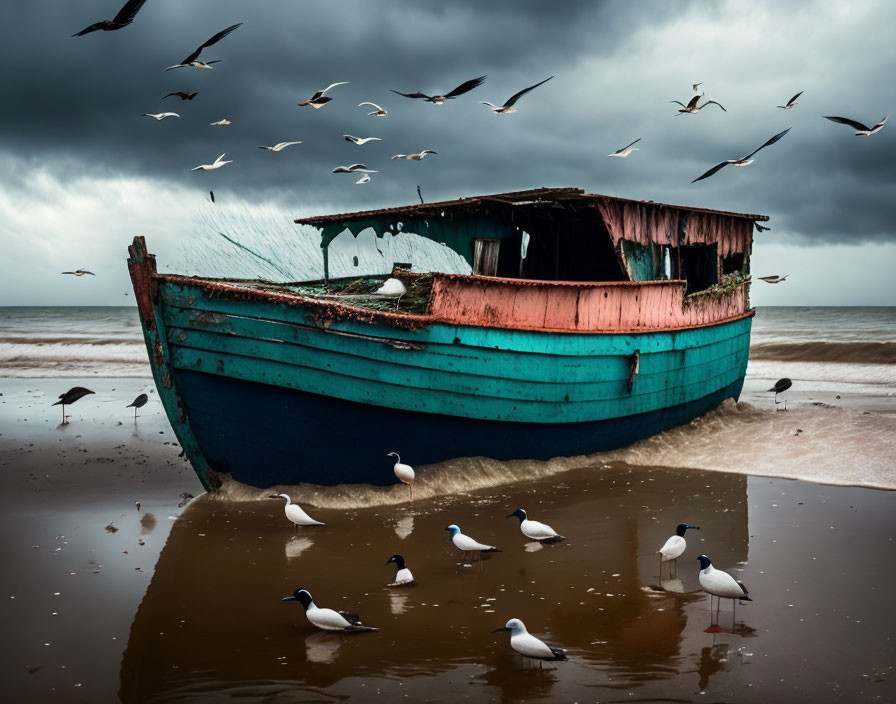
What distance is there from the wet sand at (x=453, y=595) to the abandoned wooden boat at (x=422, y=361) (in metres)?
0.64

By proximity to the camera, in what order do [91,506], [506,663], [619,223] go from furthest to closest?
1. [619,223]
2. [91,506]
3. [506,663]

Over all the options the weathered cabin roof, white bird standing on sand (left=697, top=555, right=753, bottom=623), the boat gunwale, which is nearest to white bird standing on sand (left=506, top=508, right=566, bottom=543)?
white bird standing on sand (left=697, top=555, right=753, bottom=623)

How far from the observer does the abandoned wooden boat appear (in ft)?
26.5

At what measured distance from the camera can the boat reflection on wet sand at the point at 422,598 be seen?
4660mm

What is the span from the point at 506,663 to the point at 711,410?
10.4 meters

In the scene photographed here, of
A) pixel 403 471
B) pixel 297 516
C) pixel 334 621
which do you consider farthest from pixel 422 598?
pixel 403 471

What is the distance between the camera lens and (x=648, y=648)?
4.96 metres

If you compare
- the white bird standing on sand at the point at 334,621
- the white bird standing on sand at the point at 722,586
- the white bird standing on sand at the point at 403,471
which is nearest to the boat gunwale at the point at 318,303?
the white bird standing on sand at the point at 403,471

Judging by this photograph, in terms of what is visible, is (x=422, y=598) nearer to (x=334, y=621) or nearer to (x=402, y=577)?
(x=402, y=577)

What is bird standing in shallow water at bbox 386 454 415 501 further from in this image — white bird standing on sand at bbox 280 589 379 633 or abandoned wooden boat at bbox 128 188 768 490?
white bird standing on sand at bbox 280 589 379 633

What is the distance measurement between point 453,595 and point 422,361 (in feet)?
9.95

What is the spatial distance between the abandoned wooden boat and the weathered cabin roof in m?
0.04

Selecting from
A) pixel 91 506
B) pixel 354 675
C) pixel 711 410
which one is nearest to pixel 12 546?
pixel 91 506

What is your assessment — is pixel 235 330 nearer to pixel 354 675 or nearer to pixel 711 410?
pixel 354 675
